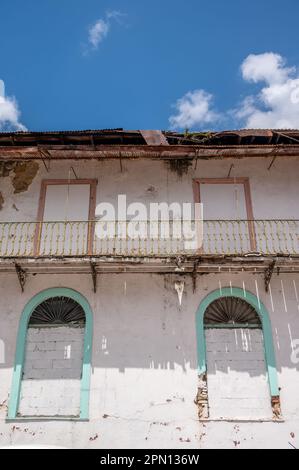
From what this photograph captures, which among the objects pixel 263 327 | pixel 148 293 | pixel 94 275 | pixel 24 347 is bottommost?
pixel 24 347

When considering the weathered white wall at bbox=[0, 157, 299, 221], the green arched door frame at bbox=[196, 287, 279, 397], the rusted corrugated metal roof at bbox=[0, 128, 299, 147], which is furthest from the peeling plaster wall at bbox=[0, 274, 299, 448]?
the rusted corrugated metal roof at bbox=[0, 128, 299, 147]

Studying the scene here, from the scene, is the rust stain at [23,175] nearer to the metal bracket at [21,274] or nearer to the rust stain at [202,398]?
the metal bracket at [21,274]

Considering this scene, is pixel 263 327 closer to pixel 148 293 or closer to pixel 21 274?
pixel 148 293

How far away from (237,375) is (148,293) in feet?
9.30

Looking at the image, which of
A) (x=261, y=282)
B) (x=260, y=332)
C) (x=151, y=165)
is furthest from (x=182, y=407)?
(x=151, y=165)

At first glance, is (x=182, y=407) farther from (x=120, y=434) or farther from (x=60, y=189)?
(x=60, y=189)

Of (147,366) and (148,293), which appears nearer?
(147,366)

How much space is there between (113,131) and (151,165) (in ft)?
4.99

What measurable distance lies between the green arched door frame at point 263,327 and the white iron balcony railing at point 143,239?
1.08 m

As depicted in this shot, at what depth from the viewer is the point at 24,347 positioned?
37.1ft

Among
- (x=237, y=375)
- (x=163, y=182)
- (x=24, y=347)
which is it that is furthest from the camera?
(x=163, y=182)

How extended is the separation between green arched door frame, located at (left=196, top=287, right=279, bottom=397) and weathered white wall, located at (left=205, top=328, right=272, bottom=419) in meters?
0.14

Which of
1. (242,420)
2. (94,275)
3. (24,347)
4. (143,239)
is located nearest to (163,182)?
(143,239)

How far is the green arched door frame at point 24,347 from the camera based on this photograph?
1066 centimetres
